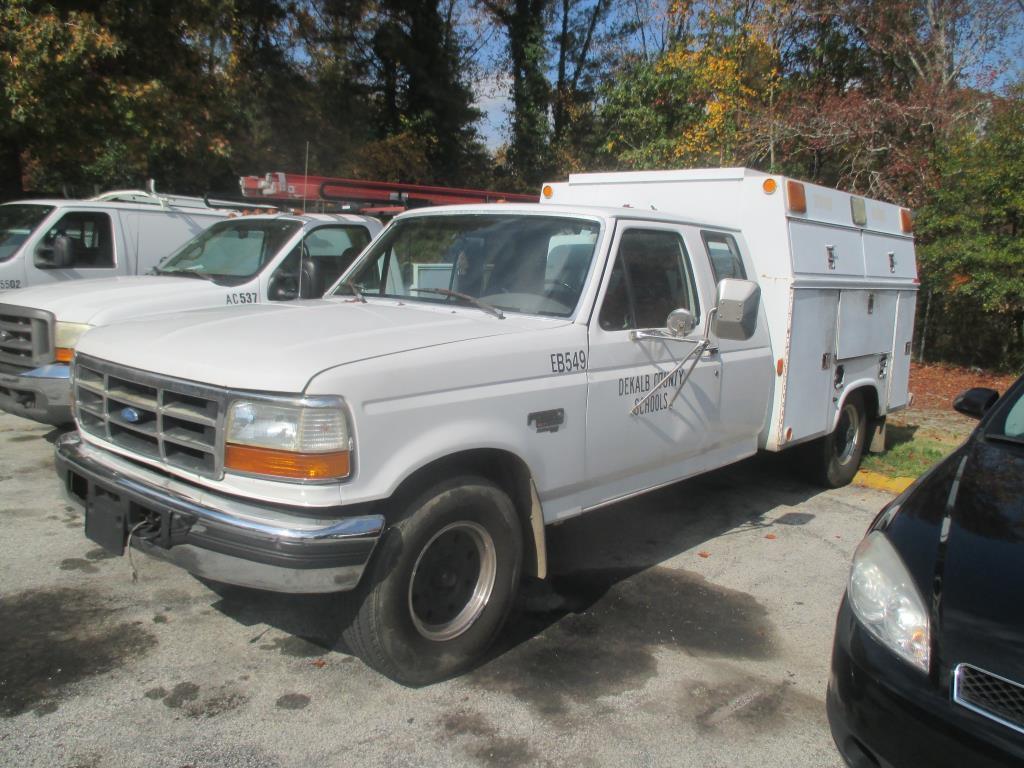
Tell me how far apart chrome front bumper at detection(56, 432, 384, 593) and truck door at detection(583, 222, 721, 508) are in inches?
55.7

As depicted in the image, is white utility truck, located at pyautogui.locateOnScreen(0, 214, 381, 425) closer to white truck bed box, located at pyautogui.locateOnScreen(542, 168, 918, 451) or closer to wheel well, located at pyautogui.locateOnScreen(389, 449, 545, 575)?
white truck bed box, located at pyautogui.locateOnScreen(542, 168, 918, 451)

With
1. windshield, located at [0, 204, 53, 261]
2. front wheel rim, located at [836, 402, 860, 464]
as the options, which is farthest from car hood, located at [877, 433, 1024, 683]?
windshield, located at [0, 204, 53, 261]

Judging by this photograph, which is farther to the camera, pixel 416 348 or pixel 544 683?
pixel 544 683

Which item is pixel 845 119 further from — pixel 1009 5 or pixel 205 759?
pixel 205 759

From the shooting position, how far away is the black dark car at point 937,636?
2.34 m

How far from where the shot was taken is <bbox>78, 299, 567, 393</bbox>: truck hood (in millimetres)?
3154

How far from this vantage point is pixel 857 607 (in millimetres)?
2824

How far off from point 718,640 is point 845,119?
11.8 metres

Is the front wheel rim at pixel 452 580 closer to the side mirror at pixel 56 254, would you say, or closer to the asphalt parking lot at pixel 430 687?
the asphalt parking lot at pixel 430 687

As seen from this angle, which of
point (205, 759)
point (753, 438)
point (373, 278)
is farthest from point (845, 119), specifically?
point (205, 759)

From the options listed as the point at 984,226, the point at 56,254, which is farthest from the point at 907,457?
the point at 56,254

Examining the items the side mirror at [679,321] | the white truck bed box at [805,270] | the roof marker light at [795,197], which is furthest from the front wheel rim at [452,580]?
the roof marker light at [795,197]

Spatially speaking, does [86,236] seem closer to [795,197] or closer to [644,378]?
[644,378]

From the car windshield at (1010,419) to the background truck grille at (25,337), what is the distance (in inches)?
234
